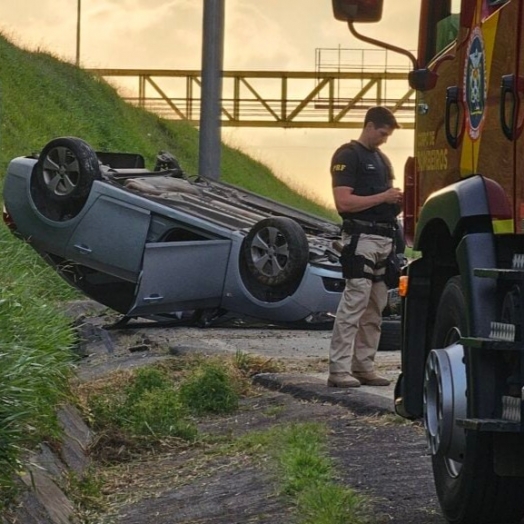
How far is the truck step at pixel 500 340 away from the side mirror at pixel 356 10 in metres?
1.73

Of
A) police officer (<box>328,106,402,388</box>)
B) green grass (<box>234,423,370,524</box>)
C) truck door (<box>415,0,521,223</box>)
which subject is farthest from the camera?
police officer (<box>328,106,402,388</box>)

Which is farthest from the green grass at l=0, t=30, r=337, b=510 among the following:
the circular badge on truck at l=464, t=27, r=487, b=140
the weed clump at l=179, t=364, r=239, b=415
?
the circular badge on truck at l=464, t=27, r=487, b=140

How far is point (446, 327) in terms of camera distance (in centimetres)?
629

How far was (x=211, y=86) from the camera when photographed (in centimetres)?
→ 2017

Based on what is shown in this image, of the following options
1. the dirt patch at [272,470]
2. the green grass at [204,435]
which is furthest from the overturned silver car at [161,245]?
the dirt patch at [272,470]

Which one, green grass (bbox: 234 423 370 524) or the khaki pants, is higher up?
the khaki pants

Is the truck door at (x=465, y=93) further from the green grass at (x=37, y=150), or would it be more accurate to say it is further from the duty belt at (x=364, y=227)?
the duty belt at (x=364, y=227)

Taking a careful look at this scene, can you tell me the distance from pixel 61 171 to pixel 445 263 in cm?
839

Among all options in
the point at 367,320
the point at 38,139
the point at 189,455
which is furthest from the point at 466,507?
the point at 38,139

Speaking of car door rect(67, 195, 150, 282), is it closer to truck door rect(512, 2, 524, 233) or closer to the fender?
the fender

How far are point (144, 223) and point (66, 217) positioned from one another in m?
0.77

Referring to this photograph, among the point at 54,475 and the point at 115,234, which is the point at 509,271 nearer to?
the point at 54,475

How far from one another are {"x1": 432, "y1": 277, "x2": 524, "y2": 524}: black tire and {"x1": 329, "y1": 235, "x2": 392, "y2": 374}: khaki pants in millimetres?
4230

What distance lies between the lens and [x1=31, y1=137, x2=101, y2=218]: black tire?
47.5ft
